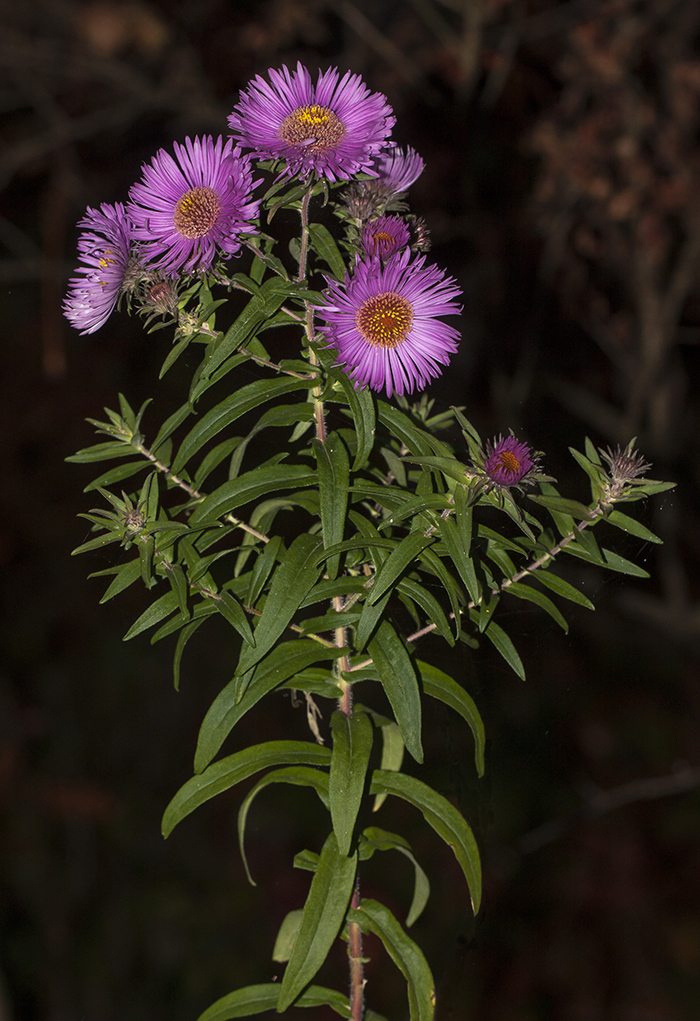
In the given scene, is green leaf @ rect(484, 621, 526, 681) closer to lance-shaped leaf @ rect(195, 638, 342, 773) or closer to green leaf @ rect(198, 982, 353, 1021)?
lance-shaped leaf @ rect(195, 638, 342, 773)

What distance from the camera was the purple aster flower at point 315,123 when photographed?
663mm

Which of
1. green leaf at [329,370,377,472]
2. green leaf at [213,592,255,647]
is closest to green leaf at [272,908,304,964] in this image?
green leaf at [213,592,255,647]

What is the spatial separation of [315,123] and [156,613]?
421 millimetres

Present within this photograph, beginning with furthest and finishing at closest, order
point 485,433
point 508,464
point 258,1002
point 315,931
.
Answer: point 485,433 → point 258,1002 → point 315,931 → point 508,464

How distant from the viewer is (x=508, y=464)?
0.63 metres

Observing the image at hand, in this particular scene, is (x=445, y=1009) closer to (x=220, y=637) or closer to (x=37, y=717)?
(x=220, y=637)

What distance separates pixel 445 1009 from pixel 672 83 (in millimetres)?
2340

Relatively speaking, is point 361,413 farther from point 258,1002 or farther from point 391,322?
point 258,1002

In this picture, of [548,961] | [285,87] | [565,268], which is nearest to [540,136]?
[565,268]

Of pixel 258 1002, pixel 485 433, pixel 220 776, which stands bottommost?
pixel 258 1002

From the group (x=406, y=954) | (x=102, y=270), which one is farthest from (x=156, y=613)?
(x=406, y=954)

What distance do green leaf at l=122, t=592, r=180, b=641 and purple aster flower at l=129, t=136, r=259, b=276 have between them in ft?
0.87

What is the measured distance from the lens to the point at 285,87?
2.36 ft

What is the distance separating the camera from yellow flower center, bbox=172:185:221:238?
0.67m
